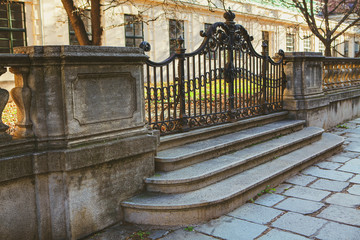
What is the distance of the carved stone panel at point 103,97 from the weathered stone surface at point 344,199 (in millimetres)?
2864

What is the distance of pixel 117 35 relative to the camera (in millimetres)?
17391

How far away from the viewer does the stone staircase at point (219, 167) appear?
435 cm

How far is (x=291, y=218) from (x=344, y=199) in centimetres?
107

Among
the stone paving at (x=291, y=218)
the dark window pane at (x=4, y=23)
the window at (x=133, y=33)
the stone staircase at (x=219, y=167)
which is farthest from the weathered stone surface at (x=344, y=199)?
the window at (x=133, y=33)

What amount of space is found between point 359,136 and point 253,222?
19.4ft

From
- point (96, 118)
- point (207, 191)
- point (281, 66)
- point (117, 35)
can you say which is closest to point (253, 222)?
point (207, 191)

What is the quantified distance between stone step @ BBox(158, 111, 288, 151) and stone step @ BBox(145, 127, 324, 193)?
0.57 m

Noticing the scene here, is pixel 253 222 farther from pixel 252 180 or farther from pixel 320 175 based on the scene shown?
pixel 320 175

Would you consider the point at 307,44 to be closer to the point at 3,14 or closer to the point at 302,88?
the point at 3,14

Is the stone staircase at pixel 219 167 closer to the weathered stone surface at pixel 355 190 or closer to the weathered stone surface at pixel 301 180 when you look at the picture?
the weathered stone surface at pixel 301 180

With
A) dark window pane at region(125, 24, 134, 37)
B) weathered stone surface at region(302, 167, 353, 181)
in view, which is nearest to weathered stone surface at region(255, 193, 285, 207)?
weathered stone surface at region(302, 167, 353, 181)

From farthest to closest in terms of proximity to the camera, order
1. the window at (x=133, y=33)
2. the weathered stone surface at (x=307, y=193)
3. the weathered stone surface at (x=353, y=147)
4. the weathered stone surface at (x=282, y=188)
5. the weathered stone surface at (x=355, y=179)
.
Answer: the window at (x=133, y=33) < the weathered stone surface at (x=353, y=147) < the weathered stone surface at (x=355, y=179) < the weathered stone surface at (x=282, y=188) < the weathered stone surface at (x=307, y=193)

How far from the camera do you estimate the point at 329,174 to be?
6156 mm

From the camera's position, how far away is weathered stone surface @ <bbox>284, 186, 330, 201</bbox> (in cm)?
511
